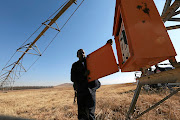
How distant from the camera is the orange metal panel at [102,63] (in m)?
1.49

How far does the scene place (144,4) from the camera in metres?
1.04

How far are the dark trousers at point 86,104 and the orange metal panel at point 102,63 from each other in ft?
2.11

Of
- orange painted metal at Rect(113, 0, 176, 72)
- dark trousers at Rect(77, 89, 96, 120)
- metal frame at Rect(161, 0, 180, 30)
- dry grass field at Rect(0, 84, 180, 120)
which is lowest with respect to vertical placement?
dry grass field at Rect(0, 84, 180, 120)

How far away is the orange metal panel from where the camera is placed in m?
1.49

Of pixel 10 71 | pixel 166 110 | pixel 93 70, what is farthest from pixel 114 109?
pixel 10 71

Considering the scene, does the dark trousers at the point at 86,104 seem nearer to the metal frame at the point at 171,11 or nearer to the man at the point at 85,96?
the man at the point at 85,96

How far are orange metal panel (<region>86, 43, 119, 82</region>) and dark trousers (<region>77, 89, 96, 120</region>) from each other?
64 cm

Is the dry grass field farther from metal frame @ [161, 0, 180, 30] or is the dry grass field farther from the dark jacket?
metal frame @ [161, 0, 180, 30]

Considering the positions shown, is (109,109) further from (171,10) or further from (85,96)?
(171,10)

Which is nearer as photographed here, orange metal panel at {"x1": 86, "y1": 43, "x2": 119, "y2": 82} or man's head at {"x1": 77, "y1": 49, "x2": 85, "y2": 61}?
orange metal panel at {"x1": 86, "y1": 43, "x2": 119, "y2": 82}

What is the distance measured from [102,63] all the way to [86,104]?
1161mm

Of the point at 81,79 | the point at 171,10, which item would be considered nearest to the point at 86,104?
the point at 81,79

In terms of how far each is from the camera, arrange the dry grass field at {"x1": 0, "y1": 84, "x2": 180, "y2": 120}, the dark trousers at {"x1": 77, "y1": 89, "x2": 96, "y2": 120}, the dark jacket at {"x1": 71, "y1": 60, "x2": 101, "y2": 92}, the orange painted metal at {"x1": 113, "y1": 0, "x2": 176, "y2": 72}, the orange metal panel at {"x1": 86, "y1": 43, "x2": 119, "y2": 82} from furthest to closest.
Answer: the dry grass field at {"x1": 0, "y1": 84, "x2": 180, "y2": 120}
the dark jacket at {"x1": 71, "y1": 60, "x2": 101, "y2": 92}
the dark trousers at {"x1": 77, "y1": 89, "x2": 96, "y2": 120}
the orange metal panel at {"x1": 86, "y1": 43, "x2": 119, "y2": 82}
the orange painted metal at {"x1": 113, "y1": 0, "x2": 176, "y2": 72}

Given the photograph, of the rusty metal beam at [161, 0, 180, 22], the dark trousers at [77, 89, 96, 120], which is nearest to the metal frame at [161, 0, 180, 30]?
the rusty metal beam at [161, 0, 180, 22]
